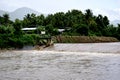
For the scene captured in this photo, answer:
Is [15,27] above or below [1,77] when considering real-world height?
above

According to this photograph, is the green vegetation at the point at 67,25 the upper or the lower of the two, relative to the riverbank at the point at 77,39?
upper

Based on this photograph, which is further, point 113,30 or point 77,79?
point 113,30

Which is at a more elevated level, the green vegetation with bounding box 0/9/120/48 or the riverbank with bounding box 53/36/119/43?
the green vegetation with bounding box 0/9/120/48

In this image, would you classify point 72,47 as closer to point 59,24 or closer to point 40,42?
point 40,42

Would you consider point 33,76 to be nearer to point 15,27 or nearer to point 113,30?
point 15,27

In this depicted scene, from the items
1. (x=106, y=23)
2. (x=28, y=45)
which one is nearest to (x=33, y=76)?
(x=28, y=45)

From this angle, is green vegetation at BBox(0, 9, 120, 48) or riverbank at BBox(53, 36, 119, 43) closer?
green vegetation at BBox(0, 9, 120, 48)

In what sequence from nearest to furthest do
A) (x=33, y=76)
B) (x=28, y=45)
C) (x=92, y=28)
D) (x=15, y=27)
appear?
(x=33, y=76)
(x=28, y=45)
(x=15, y=27)
(x=92, y=28)

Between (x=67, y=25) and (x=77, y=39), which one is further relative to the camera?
(x=67, y=25)

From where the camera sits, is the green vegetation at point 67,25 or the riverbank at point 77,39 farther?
the riverbank at point 77,39

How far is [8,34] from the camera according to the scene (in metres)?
57.1

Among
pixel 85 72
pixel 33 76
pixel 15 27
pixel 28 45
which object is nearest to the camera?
pixel 33 76

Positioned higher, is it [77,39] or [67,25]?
[67,25]

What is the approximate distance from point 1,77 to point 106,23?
224 feet
